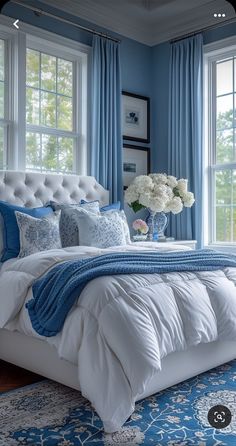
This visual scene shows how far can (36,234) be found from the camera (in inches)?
137

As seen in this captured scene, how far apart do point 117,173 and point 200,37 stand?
174cm

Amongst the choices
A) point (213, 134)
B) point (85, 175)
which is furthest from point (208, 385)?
point (213, 134)

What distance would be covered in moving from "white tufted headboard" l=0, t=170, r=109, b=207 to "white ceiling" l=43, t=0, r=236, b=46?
1.75m

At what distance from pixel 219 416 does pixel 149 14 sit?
14.3 feet

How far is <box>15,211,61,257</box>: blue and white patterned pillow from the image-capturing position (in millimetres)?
3465

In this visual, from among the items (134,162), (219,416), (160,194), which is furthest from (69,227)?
(219,416)

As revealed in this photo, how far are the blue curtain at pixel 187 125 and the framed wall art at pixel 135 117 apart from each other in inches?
13.9

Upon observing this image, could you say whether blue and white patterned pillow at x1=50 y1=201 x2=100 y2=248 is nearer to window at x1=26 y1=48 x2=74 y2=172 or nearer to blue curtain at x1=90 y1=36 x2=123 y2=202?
window at x1=26 y1=48 x2=74 y2=172

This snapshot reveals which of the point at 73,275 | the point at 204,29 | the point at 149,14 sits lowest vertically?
the point at 73,275

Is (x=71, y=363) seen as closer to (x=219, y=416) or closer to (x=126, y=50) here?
(x=219, y=416)

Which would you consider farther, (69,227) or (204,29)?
(204,29)

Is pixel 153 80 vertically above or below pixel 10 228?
above

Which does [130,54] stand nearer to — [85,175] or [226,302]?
[85,175]

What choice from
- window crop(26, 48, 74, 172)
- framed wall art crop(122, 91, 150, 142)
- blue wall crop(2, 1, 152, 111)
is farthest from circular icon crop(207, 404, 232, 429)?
blue wall crop(2, 1, 152, 111)
